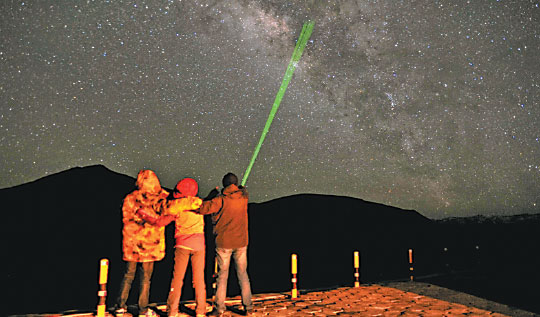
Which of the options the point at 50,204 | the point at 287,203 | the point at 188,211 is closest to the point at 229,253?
the point at 188,211

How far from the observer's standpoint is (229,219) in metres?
6.58

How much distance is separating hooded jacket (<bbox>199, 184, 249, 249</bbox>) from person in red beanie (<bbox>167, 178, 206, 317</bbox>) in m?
0.38

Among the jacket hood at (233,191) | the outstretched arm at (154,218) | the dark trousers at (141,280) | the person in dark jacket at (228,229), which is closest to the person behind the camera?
the outstretched arm at (154,218)

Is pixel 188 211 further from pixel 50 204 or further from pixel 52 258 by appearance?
pixel 50 204

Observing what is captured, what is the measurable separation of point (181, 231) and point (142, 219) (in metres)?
0.69

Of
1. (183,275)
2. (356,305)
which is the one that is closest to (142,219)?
(183,275)

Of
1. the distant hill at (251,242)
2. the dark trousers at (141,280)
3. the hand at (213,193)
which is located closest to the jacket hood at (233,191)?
the hand at (213,193)

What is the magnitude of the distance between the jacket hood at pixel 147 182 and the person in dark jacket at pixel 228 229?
35.4 inches

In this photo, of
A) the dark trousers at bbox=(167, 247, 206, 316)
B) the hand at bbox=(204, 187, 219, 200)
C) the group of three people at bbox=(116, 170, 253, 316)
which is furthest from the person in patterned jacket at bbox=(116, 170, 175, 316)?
the hand at bbox=(204, 187, 219, 200)

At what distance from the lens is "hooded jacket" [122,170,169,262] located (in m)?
6.22

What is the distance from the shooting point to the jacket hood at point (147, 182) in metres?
6.27

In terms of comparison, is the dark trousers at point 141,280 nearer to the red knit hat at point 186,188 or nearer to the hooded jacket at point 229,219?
the hooded jacket at point 229,219

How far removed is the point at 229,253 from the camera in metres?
6.60

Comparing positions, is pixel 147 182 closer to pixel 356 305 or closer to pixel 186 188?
pixel 186 188
